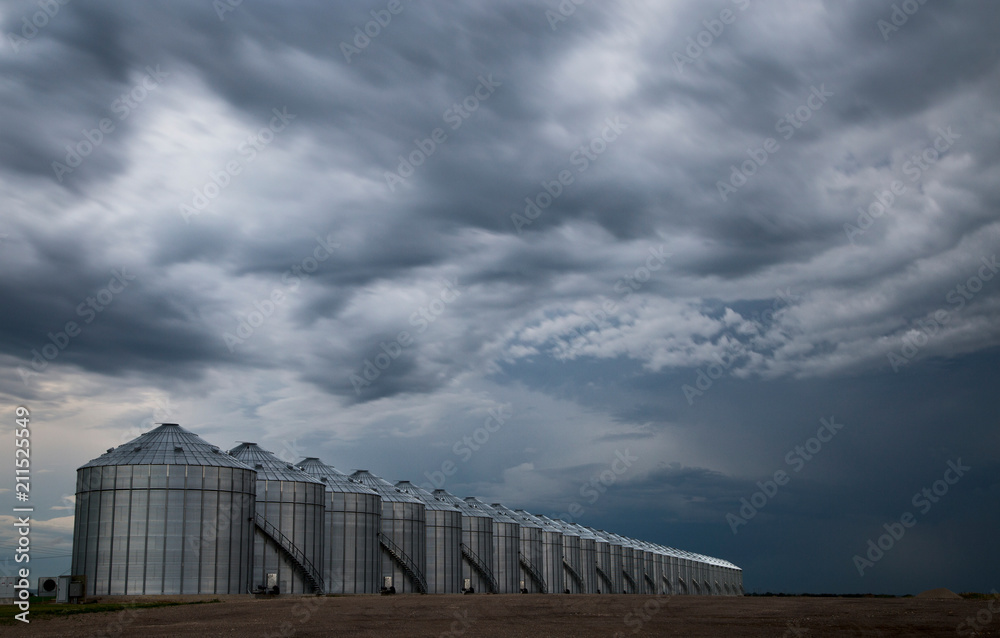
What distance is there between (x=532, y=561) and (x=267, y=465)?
43646mm

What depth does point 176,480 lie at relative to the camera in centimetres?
4994

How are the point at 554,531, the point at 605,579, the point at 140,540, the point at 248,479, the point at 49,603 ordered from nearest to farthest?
the point at 49,603, the point at 140,540, the point at 248,479, the point at 554,531, the point at 605,579

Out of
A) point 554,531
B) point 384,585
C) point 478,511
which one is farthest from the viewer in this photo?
point 554,531

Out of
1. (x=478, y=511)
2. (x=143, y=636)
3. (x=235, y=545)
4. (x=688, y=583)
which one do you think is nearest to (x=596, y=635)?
(x=143, y=636)

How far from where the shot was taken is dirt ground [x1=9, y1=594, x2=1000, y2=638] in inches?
1137

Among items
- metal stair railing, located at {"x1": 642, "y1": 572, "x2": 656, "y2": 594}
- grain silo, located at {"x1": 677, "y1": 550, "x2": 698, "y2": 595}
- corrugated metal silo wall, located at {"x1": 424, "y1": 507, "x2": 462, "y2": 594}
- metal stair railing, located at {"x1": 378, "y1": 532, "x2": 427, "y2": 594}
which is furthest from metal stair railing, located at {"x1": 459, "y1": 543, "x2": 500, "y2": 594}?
grain silo, located at {"x1": 677, "y1": 550, "x2": 698, "y2": 595}

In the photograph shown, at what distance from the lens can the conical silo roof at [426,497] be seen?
260 ft

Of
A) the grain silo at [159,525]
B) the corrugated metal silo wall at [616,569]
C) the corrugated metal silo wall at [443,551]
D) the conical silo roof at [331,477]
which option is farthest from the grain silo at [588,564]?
the grain silo at [159,525]

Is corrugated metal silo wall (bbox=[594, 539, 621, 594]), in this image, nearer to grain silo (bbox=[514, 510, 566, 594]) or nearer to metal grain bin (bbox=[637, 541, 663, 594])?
grain silo (bbox=[514, 510, 566, 594])

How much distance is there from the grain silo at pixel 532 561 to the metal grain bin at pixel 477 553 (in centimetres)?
871

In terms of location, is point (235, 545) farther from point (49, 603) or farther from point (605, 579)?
point (605, 579)

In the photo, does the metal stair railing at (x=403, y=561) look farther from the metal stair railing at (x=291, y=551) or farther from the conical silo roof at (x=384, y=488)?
the metal stair railing at (x=291, y=551)

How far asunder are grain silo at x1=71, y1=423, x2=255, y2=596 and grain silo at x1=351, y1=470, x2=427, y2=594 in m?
18.3

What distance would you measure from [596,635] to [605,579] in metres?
94.3
